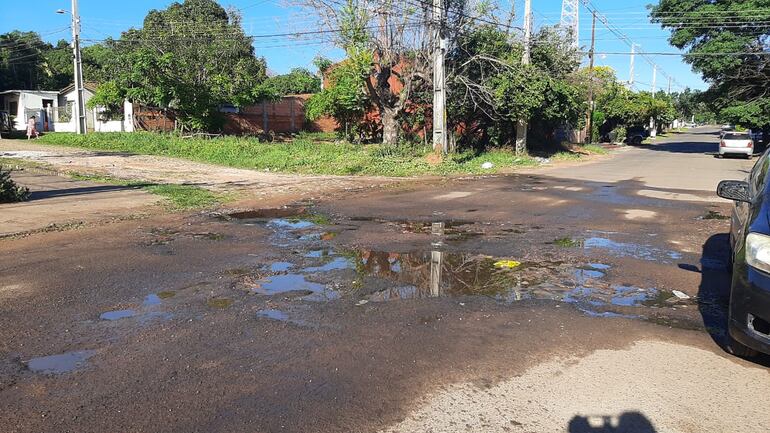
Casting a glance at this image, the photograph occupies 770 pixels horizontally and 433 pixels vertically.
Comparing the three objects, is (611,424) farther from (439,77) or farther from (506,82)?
(506,82)

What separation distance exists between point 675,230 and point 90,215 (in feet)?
36.2

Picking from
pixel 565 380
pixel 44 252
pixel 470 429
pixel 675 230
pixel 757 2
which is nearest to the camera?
pixel 470 429

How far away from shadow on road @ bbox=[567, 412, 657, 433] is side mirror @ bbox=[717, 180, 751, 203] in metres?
2.96

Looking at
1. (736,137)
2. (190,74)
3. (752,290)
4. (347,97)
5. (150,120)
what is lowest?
(752,290)

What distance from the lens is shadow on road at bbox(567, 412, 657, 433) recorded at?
3557 mm

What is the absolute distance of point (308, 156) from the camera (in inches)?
947

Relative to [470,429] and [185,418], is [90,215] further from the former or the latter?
[470,429]

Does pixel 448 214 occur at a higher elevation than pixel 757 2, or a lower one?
lower

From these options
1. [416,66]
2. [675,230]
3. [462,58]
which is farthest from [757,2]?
[675,230]

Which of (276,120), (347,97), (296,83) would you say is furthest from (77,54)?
(296,83)

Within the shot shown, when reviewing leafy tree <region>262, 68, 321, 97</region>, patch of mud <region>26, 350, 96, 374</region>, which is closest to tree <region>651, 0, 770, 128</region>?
leafy tree <region>262, 68, 321, 97</region>

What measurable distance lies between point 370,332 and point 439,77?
19.2 m

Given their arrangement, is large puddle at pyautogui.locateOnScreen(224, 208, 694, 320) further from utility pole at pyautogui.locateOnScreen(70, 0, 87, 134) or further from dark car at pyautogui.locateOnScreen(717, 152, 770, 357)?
utility pole at pyautogui.locateOnScreen(70, 0, 87, 134)

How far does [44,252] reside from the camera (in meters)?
8.15
